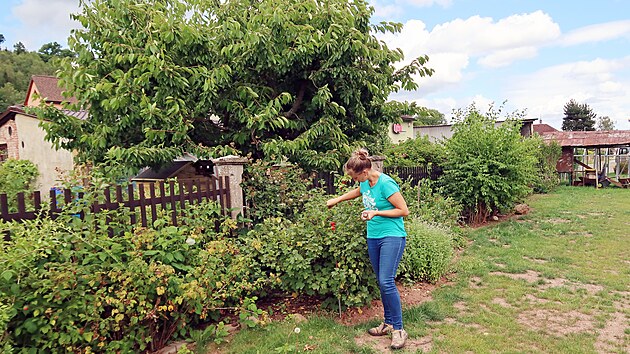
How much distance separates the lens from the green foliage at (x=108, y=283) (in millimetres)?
2738

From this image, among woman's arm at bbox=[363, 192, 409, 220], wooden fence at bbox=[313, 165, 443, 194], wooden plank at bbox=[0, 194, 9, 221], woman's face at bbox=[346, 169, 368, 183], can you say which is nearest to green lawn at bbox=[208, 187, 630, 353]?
woman's arm at bbox=[363, 192, 409, 220]

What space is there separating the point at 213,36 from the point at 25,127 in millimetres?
13858

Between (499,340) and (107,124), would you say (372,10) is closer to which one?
(107,124)

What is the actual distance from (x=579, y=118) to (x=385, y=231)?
197 ft

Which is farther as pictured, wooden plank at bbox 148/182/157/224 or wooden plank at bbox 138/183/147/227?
wooden plank at bbox 148/182/157/224

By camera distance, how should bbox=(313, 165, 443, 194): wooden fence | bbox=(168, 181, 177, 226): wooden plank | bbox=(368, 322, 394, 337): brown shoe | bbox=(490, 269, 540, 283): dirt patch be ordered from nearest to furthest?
1. bbox=(368, 322, 394, 337): brown shoe
2. bbox=(168, 181, 177, 226): wooden plank
3. bbox=(490, 269, 540, 283): dirt patch
4. bbox=(313, 165, 443, 194): wooden fence

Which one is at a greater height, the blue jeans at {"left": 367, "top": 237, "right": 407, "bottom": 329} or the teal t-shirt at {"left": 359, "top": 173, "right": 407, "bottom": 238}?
the teal t-shirt at {"left": 359, "top": 173, "right": 407, "bottom": 238}

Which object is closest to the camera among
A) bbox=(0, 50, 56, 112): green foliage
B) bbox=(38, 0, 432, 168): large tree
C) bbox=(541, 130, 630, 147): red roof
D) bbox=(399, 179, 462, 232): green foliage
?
bbox=(38, 0, 432, 168): large tree

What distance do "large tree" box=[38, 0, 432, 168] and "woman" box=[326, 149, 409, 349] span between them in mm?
2722

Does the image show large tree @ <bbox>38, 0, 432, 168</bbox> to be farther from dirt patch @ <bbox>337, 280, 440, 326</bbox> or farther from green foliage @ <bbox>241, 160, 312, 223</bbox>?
dirt patch @ <bbox>337, 280, 440, 326</bbox>

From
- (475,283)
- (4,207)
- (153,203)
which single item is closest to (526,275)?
(475,283)

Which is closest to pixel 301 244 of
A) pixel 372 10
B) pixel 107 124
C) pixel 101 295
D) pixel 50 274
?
pixel 101 295

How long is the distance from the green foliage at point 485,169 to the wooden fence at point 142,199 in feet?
22.9

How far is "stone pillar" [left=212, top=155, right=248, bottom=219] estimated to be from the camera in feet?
16.4
